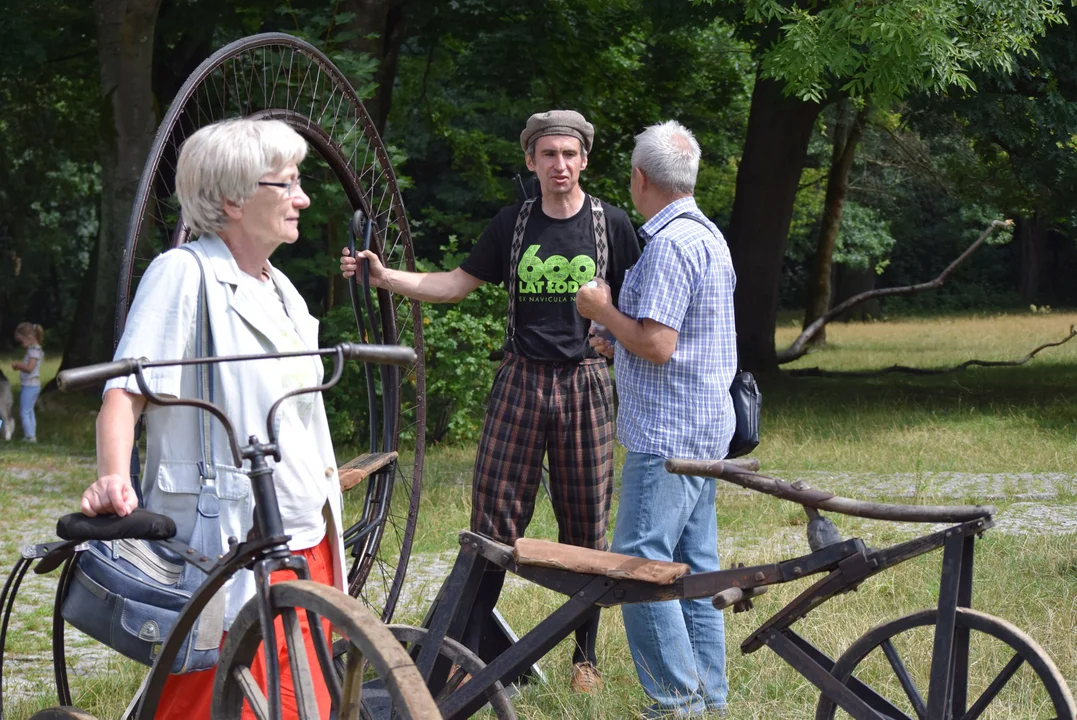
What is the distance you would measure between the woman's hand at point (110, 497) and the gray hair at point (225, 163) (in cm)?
62

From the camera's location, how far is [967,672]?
10.4 feet

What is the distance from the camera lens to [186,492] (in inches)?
112

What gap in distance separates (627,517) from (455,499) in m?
4.68

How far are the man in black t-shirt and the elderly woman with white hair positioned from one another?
159cm

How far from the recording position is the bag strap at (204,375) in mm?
2848

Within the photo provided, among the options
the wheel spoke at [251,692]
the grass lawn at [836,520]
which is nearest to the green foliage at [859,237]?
the grass lawn at [836,520]

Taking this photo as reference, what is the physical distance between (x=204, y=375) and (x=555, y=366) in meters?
1.88

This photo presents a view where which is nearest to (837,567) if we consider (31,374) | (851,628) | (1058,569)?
(851,628)

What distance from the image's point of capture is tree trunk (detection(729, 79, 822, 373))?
16.5 metres

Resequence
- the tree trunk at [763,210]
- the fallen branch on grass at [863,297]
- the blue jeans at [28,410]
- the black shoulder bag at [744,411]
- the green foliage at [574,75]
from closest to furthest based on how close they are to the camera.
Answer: the black shoulder bag at [744,411] < the fallen branch on grass at [863,297] < the blue jeans at [28,410] < the green foliage at [574,75] < the tree trunk at [763,210]

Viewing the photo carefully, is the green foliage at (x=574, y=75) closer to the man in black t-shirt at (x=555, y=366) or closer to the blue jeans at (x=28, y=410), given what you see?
the blue jeans at (x=28, y=410)

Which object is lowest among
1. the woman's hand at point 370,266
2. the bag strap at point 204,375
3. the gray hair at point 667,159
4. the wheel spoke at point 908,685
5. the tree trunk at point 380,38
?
the wheel spoke at point 908,685

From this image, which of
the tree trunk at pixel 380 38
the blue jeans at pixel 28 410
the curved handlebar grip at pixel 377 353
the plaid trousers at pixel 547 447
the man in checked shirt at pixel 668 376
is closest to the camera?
the curved handlebar grip at pixel 377 353

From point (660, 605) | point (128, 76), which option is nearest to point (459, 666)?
point (660, 605)
